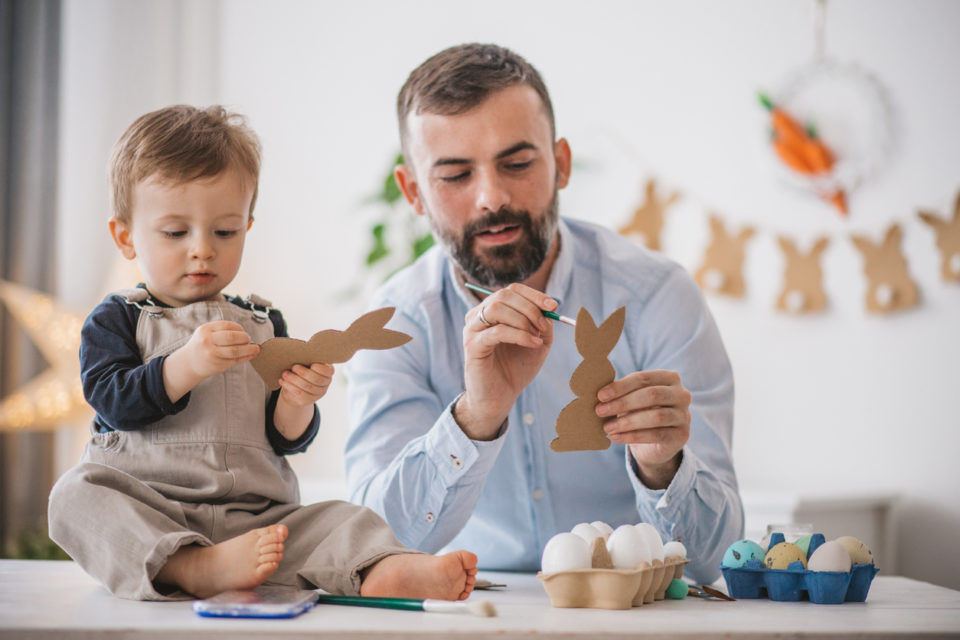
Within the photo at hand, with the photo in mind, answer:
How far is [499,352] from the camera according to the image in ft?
3.84

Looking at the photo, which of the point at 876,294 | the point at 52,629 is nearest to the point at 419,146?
the point at 52,629

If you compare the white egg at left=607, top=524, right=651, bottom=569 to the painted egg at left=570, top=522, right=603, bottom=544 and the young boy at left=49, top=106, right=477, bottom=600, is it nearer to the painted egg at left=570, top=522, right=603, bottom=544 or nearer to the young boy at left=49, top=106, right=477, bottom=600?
the painted egg at left=570, top=522, right=603, bottom=544

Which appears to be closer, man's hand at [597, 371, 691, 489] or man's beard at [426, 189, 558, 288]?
man's hand at [597, 371, 691, 489]

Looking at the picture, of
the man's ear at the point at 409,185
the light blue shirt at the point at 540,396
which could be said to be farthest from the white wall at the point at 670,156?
the man's ear at the point at 409,185

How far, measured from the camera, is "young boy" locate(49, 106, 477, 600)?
0.85m

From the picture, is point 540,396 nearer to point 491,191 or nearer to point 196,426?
point 491,191

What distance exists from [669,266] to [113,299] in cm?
95

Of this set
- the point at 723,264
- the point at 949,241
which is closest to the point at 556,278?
the point at 723,264

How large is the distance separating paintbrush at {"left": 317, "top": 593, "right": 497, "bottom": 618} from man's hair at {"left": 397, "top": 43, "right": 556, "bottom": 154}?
0.84 metres

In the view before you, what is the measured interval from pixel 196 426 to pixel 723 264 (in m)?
2.11

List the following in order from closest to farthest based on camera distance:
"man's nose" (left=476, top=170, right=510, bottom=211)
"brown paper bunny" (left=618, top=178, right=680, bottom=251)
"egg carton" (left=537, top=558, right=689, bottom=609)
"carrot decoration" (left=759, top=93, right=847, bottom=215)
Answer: "egg carton" (left=537, top=558, right=689, bottom=609) → "man's nose" (left=476, top=170, right=510, bottom=211) → "carrot decoration" (left=759, top=93, right=847, bottom=215) → "brown paper bunny" (left=618, top=178, right=680, bottom=251)

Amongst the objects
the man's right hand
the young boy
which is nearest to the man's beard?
the man's right hand

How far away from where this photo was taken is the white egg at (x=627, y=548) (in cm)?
85

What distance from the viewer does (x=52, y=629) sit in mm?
689
